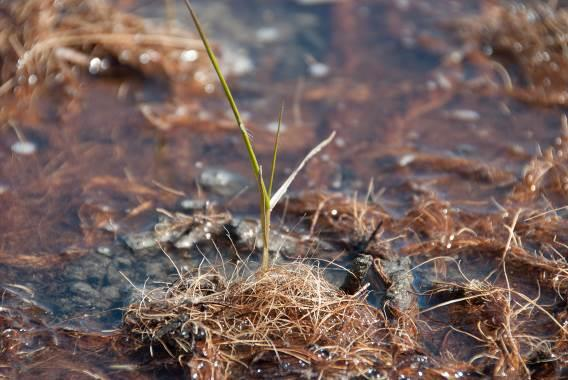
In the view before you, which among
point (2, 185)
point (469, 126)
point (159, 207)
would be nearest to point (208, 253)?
point (159, 207)

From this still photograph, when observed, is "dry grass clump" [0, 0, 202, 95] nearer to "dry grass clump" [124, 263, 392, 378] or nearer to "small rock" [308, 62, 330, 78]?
"small rock" [308, 62, 330, 78]

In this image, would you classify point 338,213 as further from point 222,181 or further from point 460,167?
point 460,167

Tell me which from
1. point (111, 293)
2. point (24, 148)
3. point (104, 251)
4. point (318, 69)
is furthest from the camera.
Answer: point (318, 69)

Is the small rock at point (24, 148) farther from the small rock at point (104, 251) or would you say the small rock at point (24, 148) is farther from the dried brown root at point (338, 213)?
the dried brown root at point (338, 213)

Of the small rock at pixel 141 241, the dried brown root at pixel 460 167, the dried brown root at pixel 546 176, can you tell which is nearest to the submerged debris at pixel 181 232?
the small rock at pixel 141 241

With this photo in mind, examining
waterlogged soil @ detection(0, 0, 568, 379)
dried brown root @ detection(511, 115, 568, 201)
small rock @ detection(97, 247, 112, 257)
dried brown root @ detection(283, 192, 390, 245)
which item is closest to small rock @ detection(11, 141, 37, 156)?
waterlogged soil @ detection(0, 0, 568, 379)

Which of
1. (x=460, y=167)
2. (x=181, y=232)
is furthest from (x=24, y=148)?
(x=460, y=167)

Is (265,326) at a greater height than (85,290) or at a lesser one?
greater
